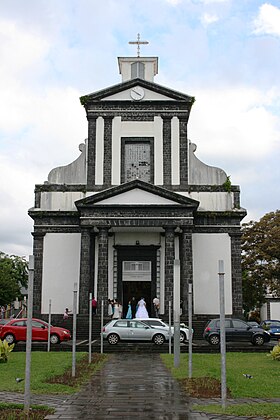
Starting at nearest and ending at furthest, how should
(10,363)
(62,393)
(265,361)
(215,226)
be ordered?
(62,393) < (10,363) < (265,361) < (215,226)

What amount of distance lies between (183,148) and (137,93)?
15.0ft

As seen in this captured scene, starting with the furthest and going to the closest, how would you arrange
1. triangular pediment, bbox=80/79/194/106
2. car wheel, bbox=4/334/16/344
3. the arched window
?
the arched window
triangular pediment, bbox=80/79/194/106
car wheel, bbox=4/334/16/344

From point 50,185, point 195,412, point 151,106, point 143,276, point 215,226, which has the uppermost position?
point 151,106

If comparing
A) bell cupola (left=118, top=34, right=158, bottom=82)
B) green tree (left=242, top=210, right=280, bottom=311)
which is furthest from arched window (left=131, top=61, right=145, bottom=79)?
green tree (left=242, top=210, right=280, bottom=311)

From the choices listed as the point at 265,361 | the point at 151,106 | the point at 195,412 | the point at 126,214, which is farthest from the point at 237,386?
the point at 151,106

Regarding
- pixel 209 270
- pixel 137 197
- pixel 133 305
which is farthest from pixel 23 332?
pixel 209 270

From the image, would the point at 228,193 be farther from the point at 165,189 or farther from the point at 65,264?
the point at 65,264

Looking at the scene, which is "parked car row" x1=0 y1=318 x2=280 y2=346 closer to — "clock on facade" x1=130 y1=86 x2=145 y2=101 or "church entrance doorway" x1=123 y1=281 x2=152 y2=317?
"church entrance doorway" x1=123 y1=281 x2=152 y2=317

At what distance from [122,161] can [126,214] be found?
4.29 m

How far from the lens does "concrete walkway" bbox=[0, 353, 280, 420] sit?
951 centimetres

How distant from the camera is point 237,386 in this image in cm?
1244

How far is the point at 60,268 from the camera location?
35.0 metres

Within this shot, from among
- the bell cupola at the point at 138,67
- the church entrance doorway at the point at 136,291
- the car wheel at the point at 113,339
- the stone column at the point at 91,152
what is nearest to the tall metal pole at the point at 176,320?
the car wheel at the point at 113,339

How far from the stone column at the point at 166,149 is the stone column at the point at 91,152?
4348 millimetres
